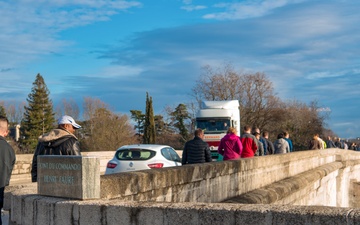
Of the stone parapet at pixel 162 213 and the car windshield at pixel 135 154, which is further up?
the car windshield at pixel 135 154

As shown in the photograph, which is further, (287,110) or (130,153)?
(287,110)

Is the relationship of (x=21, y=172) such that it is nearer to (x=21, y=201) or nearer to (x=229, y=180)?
(x=229, y=180)

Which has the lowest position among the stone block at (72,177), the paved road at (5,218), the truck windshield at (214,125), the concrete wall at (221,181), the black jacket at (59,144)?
the paved road at (5,218)

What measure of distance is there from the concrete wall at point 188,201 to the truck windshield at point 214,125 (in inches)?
768

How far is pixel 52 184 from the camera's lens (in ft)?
16.2

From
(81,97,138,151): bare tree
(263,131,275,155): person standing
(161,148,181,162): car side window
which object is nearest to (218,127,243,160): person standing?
(161,148,181,162): car side window

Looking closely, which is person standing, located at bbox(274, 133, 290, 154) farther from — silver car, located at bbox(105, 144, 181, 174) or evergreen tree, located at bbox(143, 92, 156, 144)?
evergreen tree, located at bbox(143, 92, 156, 144)

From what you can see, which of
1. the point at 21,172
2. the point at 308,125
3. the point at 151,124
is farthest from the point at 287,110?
the point at 21,172

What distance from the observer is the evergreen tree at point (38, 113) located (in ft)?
244

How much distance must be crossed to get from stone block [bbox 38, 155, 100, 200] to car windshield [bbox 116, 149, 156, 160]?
1063cm

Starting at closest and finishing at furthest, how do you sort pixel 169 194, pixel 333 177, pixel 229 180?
1. pixel 169 194
2. pixel 229 180
3. pixel 333 177

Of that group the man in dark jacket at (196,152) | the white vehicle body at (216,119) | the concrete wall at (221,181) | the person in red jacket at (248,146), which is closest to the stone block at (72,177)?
the concrete wall at (221,181)

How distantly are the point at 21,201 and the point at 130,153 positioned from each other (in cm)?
1061

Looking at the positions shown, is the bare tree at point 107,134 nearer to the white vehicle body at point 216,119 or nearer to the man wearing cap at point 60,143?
the white vehicle body at point 216,119
